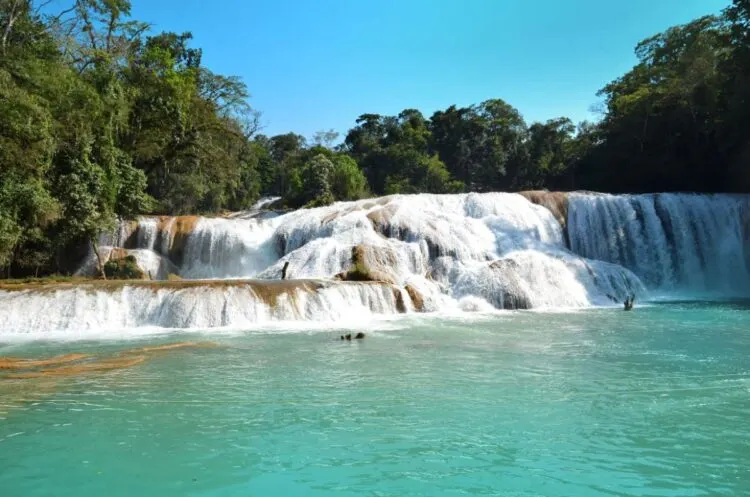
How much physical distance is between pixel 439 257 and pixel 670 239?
1069 centimetres

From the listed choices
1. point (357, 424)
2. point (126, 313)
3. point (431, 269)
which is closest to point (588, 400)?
point (357, 424)

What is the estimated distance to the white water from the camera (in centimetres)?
1401

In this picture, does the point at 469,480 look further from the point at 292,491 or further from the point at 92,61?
the point at 92,61

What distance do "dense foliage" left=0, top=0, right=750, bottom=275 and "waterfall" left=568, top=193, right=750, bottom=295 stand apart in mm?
6042

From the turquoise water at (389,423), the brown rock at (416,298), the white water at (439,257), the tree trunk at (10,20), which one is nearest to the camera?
the turquoise water at (389,423)

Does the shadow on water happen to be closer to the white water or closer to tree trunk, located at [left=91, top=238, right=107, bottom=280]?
the white water

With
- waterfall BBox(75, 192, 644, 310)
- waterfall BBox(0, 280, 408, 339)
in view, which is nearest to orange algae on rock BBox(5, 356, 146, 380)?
waterfall BBox(0, 280, 408, 339)

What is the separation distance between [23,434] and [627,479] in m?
5.67

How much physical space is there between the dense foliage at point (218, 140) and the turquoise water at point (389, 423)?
9.92 m

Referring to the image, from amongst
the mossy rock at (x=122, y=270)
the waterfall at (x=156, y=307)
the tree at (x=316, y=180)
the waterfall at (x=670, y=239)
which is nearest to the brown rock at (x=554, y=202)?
the waterfall at (x=670, y=239)

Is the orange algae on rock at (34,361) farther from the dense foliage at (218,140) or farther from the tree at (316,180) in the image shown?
the tree at (316,180)

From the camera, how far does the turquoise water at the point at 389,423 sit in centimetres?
485

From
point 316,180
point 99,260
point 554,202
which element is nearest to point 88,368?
point 99,260

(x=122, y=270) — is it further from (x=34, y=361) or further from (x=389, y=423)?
(x=389, y=423)
